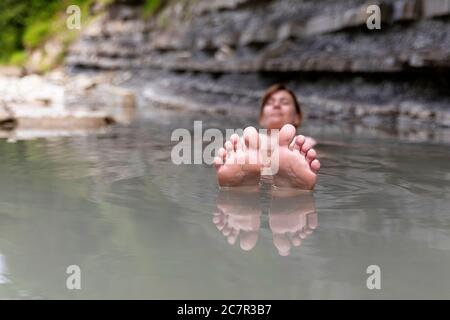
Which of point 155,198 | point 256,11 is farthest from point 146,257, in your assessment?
point 256,11

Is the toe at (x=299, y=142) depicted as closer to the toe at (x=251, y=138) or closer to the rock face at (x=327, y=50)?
the toe at (x=251, y=138)

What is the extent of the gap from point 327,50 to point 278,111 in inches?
172

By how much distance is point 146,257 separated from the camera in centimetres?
186

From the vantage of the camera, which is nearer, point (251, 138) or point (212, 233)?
point (212, 233)

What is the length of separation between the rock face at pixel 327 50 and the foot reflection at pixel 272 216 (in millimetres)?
3779

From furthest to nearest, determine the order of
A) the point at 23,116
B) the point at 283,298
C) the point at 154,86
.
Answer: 1. the point at 154,86
2. the point at 23,116
3. the point at 283,298

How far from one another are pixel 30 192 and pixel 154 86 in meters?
10.4

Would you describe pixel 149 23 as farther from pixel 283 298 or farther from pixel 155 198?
pixel 283 298

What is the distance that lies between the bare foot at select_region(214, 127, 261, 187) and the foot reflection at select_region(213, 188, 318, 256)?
0.07 m

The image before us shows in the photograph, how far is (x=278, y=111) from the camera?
4.38m

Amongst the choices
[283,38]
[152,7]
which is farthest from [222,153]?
[152,7]

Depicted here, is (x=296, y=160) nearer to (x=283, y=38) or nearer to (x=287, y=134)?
(x=287, y=134)

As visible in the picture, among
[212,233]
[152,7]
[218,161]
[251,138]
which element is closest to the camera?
[212,233]

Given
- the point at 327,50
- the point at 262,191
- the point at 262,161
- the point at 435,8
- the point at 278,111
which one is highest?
the point at 435,8
